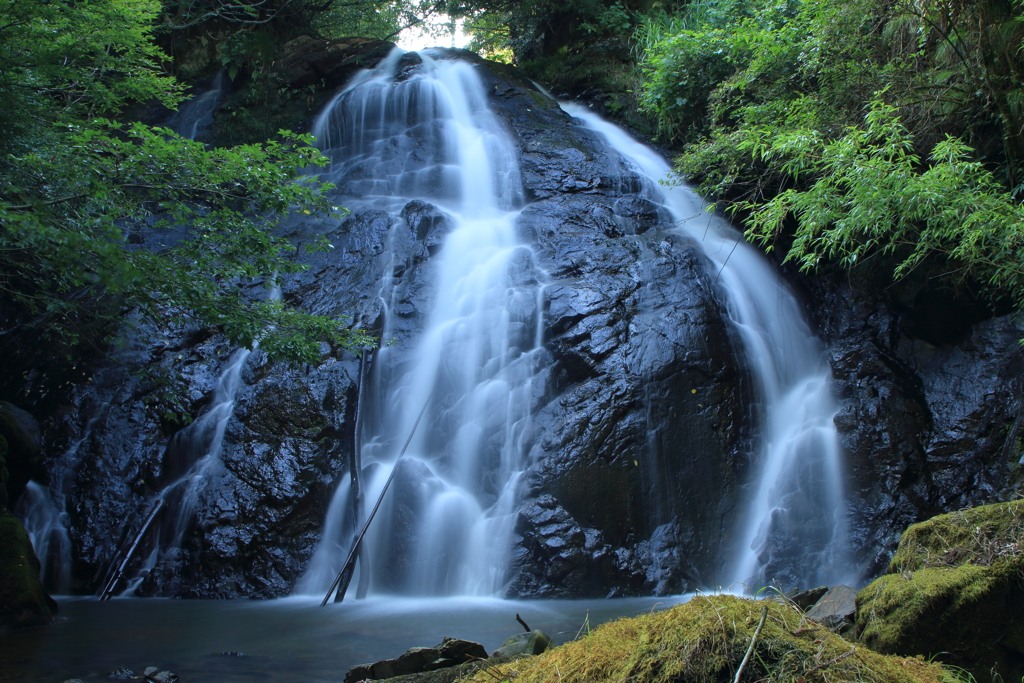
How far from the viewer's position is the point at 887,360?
8.71 m

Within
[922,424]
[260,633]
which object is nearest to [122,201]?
[260,633]

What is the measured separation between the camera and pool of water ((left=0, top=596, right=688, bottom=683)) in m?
4.61

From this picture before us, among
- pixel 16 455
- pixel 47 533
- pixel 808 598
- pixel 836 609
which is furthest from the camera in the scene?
pixel 47 533

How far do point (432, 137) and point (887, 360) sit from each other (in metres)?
9.95

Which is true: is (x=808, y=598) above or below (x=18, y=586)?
above

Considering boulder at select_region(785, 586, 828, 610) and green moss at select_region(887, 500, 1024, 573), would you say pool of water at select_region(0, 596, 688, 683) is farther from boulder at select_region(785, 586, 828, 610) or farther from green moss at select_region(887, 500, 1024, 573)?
green moss at select_region(887, 500, 1024, 573)

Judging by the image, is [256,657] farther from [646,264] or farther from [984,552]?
[646,264]

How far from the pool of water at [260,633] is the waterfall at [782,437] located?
148cm

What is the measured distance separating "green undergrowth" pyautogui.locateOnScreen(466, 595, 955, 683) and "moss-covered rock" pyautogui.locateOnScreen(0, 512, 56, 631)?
19.5 feet

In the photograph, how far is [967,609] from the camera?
3.22 metres

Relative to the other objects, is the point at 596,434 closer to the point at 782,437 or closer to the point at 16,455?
the point at 782,437

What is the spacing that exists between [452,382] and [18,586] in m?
5.14

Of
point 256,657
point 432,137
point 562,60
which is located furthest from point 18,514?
point 562,60

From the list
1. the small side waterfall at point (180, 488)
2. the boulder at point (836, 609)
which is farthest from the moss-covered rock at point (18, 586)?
the boulder at point (836, 609)
